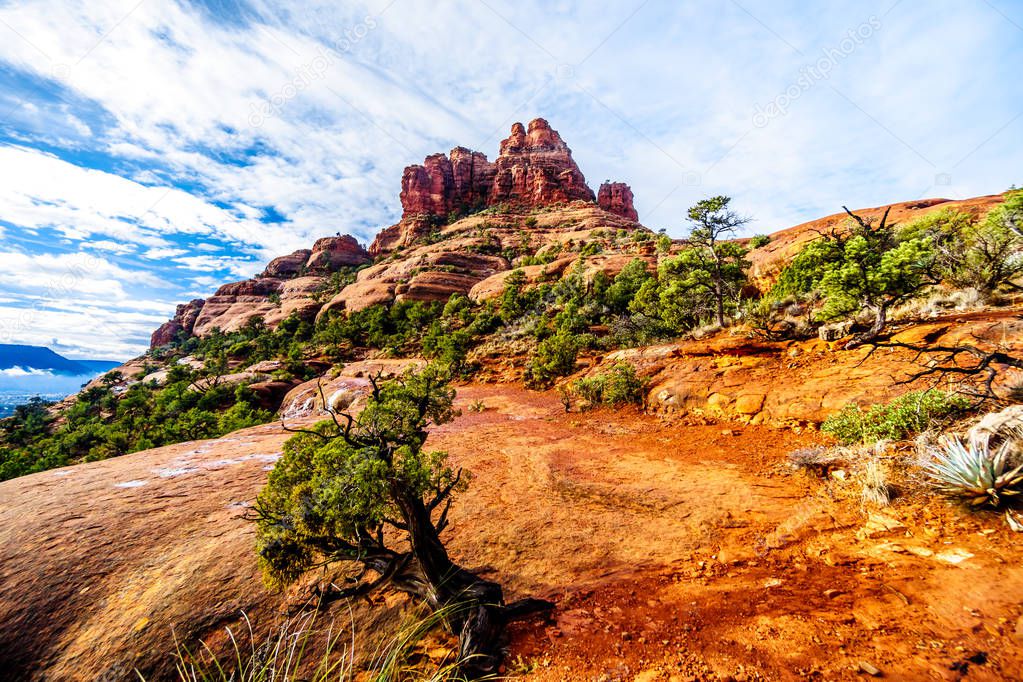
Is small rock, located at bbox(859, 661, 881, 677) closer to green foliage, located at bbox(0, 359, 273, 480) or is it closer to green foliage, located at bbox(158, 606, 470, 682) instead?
green foliage, located at bbox(158, 606, 470, 682)

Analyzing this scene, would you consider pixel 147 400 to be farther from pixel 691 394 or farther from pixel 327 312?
pixel 691 394

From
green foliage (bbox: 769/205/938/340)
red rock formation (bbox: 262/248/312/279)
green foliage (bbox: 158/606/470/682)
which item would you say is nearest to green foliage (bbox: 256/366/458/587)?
green foliage (bbox: 158/606/470/682)

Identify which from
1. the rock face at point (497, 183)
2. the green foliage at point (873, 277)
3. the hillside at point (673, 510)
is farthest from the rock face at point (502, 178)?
the green foliage at point (873, 277)

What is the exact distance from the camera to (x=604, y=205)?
9744cm

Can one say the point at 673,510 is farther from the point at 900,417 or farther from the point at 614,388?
the point at 614,388

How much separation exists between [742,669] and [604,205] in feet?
340

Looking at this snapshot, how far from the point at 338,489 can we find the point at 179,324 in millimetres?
106881

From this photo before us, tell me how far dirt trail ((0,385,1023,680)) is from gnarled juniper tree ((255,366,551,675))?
0.50 metres

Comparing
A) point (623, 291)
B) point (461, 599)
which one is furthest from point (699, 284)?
point (461, 599)

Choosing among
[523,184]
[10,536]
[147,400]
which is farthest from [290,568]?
[523,184]

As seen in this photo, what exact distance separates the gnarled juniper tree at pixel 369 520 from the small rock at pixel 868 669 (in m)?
2.87

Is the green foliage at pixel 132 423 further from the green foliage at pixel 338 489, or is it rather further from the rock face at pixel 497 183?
the rock face at pixel 497 183

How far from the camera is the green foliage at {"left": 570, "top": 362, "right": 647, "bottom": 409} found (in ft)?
45.2

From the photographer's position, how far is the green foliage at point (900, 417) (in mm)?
6223
